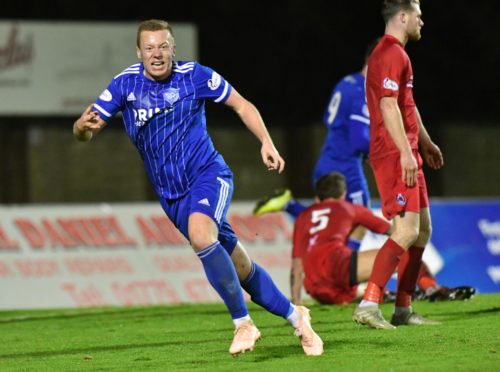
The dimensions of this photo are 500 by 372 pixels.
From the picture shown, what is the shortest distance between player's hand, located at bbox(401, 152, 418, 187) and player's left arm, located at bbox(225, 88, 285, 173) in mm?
984

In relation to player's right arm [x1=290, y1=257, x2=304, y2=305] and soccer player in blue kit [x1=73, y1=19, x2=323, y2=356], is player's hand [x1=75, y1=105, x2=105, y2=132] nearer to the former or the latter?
soccer player in blue kit [x1=73, y1=19, x2=323, y2=356]

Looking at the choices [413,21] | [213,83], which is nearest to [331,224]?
[413,21]

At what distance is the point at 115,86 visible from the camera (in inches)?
279

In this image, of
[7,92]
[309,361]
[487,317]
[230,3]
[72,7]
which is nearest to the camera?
[309,361]

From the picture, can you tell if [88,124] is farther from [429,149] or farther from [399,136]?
[429,149]

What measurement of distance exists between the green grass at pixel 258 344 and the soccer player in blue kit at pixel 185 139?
1.08 feet

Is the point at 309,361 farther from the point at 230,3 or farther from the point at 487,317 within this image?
the point at 230,3

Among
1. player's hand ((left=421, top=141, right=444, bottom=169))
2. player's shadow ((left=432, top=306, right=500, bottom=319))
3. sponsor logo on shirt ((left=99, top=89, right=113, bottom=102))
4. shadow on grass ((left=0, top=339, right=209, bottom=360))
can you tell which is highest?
sponsor logo on shirt ((left=99, top=89, right=113, bottom=102))

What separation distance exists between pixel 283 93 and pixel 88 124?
16.3 meters

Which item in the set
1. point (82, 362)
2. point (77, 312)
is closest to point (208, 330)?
point (82, 362)

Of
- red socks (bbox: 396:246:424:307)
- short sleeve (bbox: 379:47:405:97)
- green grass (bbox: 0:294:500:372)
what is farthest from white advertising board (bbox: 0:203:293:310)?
short sleeve (bbox: 379:47:405:97)

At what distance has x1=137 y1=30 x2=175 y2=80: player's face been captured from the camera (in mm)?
6927

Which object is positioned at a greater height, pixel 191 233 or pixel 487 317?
pixel 191 233

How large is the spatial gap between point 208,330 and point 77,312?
356 centimetres
